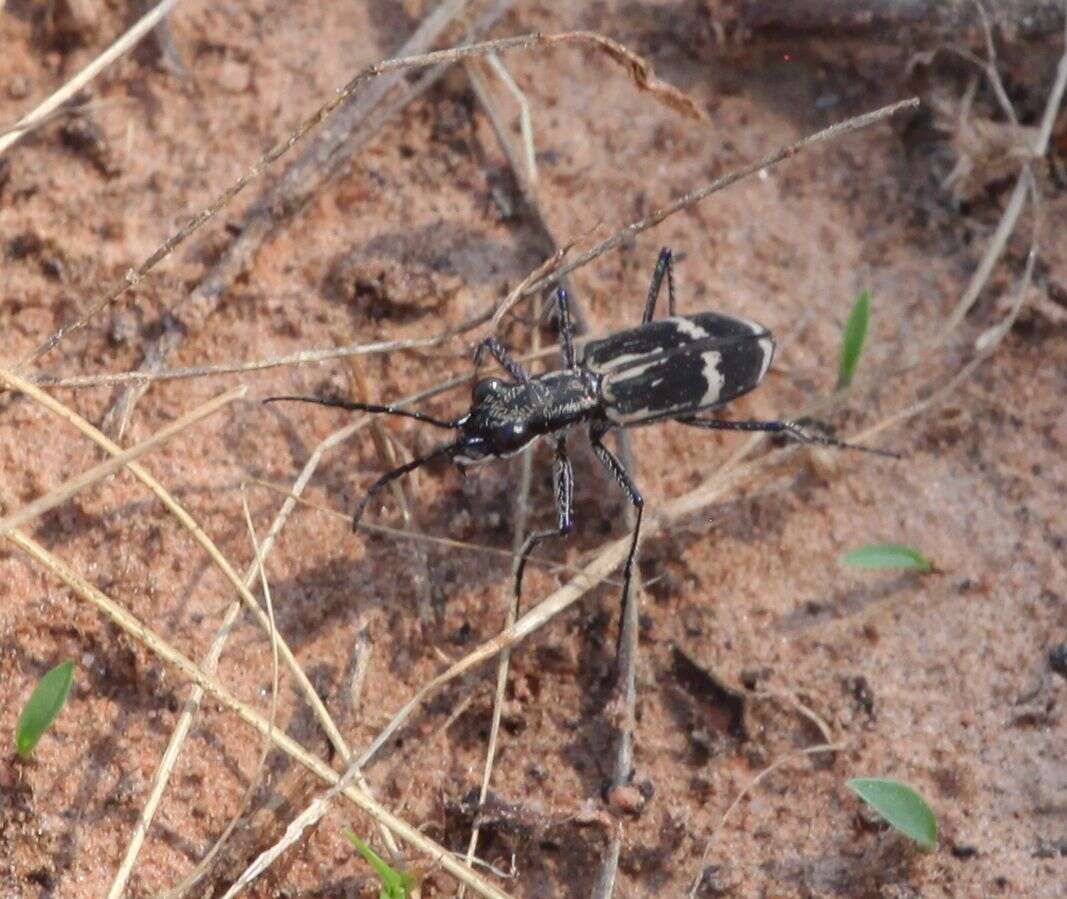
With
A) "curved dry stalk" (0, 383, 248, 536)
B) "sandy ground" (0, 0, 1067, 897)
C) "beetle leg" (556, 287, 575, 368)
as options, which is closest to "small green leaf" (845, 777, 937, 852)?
"sandy ground" (0, 0, 1067, 897)

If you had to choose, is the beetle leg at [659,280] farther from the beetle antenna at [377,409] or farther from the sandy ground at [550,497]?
the beetle antenna at [377,409]

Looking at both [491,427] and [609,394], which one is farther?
[609,394]

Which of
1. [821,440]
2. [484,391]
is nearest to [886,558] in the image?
[821,440]

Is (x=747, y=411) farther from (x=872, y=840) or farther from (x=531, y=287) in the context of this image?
(x=872, y=840)

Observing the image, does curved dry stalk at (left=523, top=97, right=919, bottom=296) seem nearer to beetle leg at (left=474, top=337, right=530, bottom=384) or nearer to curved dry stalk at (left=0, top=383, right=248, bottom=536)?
beetle leg at (left=474, top=337, right=530, bottom=384)

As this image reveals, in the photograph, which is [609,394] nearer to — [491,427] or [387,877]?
[491,427]

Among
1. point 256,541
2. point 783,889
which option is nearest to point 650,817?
point 783,889
